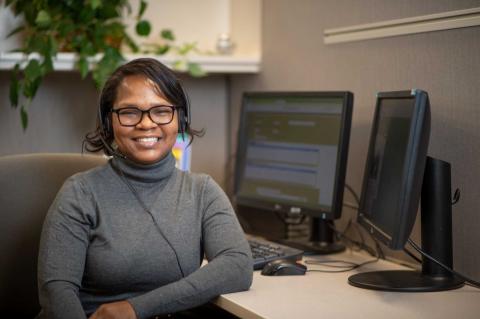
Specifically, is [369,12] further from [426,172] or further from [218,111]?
[218,111]

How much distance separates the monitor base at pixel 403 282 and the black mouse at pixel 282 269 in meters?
0.13

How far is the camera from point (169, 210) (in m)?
1.63

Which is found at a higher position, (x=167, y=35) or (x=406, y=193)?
(x=167, y=35)

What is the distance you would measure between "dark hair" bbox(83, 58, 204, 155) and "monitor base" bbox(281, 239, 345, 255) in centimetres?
54

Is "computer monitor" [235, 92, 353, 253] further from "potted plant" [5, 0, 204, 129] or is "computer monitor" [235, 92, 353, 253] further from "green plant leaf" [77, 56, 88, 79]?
"green plant leaf" [77, 56, 88, 79]

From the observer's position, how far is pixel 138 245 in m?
1.57

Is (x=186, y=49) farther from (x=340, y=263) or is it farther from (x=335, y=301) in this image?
(x=335, y=301)

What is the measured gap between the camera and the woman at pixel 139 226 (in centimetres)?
151

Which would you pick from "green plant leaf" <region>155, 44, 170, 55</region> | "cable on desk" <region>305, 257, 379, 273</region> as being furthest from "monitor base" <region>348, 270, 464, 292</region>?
"green plant leaf" <region>155, 44, 170, 55</region>

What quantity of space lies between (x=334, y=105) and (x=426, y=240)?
1.59 ft

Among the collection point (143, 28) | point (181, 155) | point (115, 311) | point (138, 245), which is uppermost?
point (143, 28)

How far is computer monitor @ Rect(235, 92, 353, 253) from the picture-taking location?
6.41 ft

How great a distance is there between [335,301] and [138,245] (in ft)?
1.38

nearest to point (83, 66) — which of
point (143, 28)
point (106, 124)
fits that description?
point (143, 28)
